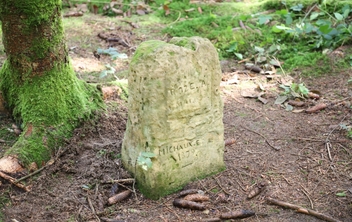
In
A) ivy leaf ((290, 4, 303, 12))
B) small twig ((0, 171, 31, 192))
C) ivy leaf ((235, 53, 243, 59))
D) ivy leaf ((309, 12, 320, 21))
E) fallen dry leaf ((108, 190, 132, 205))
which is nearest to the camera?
fallen dry leaf ((108, 190, 132, 205))

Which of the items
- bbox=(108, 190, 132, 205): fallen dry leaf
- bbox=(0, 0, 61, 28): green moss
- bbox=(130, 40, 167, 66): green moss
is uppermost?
bbox=(0, 0, 61, 28): green moss

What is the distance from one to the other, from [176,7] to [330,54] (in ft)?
9.66

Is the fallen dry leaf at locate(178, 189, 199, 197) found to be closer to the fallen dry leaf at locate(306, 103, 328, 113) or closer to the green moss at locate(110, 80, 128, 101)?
the green moss at locate(110, 80, 128, 101)

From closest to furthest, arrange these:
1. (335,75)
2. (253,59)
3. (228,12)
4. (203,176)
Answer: (203,176), (335,75), (253,59), (228,12)

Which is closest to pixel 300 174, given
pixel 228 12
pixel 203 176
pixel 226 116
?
pixel 203 176

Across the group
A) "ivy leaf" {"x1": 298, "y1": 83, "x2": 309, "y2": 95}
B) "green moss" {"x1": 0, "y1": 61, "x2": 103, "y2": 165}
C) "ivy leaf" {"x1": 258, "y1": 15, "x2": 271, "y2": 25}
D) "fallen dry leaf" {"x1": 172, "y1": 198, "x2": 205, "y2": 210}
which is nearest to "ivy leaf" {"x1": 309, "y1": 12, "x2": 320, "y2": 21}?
"ivy leaf" {"x1": 258, "y1": 15, "x2": 271, "y2": 25}

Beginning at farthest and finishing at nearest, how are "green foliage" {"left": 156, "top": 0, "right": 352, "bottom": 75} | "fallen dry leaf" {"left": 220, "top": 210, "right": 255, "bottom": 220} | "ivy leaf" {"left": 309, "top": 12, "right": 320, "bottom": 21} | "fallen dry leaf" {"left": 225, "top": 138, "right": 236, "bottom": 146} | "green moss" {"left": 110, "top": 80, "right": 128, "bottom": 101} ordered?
"ivy leaf" {"left": 309, "top": 12, "right": 320, "bottom": 21} → "green foliage" {"left": 156, "top": 0, "right": 352, "bottom": 75} → "green moss" {"left": 110, "top": 80, "right": 128, "bottom": 101} → "fallen dry leaf" {"left": 225, "top": 138, "right": 236, "bottom": 146} → "fallen dry leaf" {"left": 220, "top": 210, "right": 255, "bottom": 220}

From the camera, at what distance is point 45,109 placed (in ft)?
12.3

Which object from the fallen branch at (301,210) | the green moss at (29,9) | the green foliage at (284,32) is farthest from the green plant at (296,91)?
the green moss at (29,9)

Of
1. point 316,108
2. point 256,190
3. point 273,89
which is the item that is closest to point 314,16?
point 273,89

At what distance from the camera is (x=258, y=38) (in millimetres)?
6266

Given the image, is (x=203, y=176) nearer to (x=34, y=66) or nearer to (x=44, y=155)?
(x=44, y=155)

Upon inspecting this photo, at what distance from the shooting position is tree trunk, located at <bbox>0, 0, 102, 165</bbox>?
3559mm

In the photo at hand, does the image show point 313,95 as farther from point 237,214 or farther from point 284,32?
point 237,214
